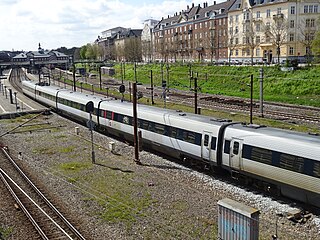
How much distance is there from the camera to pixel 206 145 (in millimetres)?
18484

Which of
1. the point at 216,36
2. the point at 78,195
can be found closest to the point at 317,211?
the point at 78,195

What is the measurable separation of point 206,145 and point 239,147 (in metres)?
2.23

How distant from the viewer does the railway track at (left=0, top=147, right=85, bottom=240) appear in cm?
1339

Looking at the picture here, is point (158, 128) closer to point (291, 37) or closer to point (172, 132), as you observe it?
point (172, 132)

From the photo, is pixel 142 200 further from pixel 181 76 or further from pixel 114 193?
pixel 181 76

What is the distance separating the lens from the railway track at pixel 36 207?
13.4 meters

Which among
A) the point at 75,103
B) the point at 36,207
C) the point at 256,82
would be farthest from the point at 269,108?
the point at 36,207

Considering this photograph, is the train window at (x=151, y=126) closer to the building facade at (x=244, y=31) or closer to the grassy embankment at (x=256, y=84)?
the grassy embankment at (x=256, y=84)

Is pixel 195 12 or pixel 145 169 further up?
pixel 195 12

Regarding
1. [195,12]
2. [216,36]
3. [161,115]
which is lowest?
[161,115]

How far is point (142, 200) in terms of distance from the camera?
15.9m

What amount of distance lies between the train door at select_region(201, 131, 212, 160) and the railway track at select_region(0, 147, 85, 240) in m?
7.82

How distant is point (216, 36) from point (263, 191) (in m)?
78.7

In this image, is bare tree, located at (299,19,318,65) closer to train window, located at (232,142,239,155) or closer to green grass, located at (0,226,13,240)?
train window, located at (232,142,239,155)
